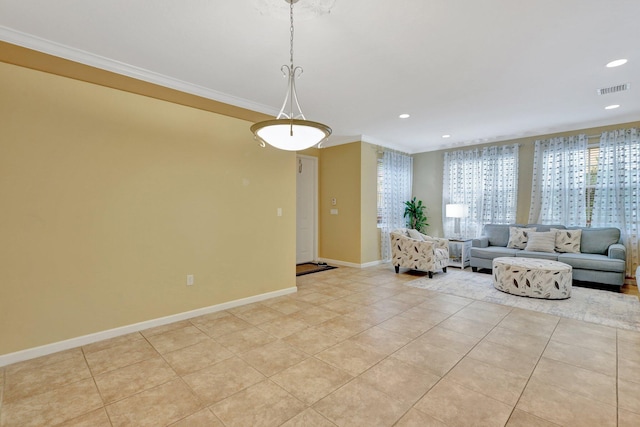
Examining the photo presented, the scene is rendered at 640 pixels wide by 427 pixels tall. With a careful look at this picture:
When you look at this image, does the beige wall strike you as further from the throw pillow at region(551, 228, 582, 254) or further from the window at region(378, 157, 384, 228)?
the window at region(378, 157, 384, 228)

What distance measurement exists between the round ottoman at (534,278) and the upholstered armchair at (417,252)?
3.48ft

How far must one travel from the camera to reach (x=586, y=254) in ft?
16.0

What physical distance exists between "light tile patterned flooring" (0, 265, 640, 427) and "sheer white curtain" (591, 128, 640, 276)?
2853 millimetres

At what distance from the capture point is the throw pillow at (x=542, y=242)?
16.8 feet

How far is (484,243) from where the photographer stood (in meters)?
5.89

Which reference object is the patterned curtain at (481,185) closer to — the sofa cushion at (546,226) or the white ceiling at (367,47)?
the sofa cushion at (546,226)

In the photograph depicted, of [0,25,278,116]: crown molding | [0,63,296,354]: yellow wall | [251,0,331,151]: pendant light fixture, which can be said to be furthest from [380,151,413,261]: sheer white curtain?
[251,0,331,151]: pendant light fixture

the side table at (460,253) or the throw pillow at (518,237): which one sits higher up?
the throw pillow at (518,237)

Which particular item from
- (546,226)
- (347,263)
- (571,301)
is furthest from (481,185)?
(347,263)

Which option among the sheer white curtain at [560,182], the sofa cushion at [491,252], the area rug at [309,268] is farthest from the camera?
the area rug at [309,268]

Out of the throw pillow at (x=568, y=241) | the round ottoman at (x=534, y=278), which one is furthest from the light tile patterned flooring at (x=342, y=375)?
the throw pillow at (x=568, y=241)

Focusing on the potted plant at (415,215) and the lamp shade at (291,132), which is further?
the potted plant at (415,215)

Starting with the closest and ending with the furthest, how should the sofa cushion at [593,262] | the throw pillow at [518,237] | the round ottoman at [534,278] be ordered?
the round ottoman at [534,278]
the sofa cushion at [593,262]
the throw pillow at [518,237]

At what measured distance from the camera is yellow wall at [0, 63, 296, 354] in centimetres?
246
